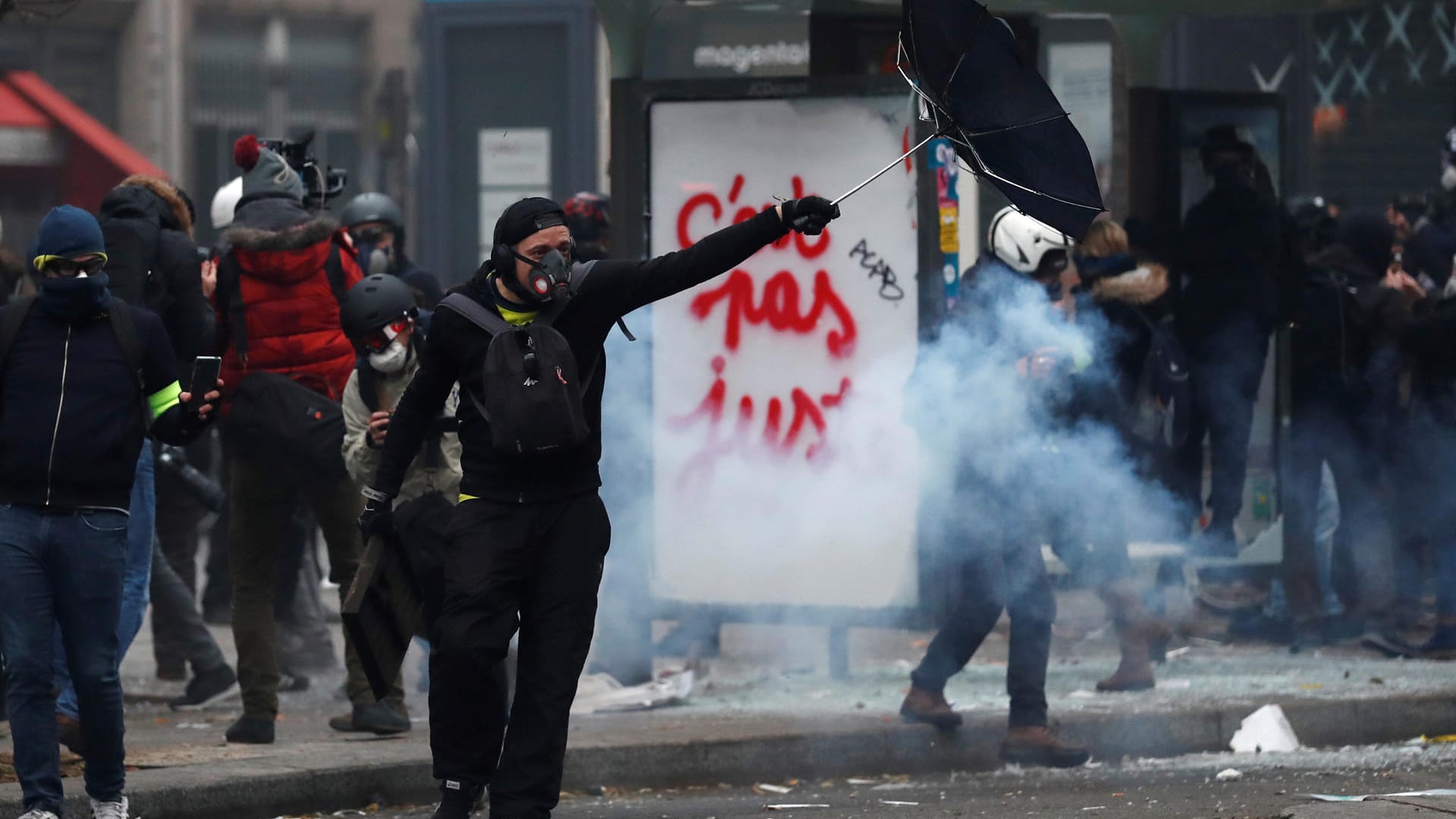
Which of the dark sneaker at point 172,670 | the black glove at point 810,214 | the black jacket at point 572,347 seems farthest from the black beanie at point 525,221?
the dark sneaker at point 172,670

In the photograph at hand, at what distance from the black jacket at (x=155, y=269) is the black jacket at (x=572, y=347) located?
1.86 meters

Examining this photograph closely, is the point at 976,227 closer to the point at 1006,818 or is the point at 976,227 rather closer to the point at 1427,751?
the point at 1427,751

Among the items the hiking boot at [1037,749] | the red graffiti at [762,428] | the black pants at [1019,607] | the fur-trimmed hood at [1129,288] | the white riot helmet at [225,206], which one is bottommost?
the hiking boot at [1037,749]

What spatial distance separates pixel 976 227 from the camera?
1095 centimetres

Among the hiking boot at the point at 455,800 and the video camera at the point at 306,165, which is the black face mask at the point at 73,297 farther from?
the video camera at the point at 306,165

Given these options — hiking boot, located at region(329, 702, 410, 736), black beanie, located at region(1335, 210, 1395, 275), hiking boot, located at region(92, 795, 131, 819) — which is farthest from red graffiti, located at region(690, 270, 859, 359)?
hiking boot, located at region(92, 795, 131, 819)

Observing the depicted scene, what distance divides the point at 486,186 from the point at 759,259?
337 inches

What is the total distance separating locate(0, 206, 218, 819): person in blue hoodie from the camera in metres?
5.54

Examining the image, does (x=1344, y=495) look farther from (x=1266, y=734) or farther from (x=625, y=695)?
(x=625, y=695)

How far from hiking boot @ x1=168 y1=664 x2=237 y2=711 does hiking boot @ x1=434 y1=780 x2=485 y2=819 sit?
2.70 meters

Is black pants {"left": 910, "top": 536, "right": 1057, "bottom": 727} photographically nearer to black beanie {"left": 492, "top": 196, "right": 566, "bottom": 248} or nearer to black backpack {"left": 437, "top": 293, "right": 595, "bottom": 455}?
black backpack {"left": 437, "top": 293, "right": 595, "bottom": 455}

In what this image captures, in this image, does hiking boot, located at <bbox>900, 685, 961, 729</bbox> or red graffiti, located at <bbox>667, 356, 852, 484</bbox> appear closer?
hiking boot, located at <bbox>900, 685, 961, 729</bbox>

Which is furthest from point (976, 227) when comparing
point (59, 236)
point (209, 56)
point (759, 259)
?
point (209, 56)

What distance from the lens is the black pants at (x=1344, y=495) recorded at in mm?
9039
